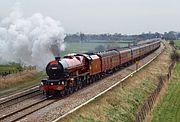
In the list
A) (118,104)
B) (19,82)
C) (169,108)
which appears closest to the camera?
(118,104)

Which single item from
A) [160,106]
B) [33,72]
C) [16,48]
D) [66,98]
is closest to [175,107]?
[160,106]

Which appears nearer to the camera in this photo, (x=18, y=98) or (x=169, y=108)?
(x=18, y=98)

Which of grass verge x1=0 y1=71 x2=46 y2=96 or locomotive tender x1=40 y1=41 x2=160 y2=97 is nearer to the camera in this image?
locomotive tender x1=40 y1=41 x2=160 y2=97

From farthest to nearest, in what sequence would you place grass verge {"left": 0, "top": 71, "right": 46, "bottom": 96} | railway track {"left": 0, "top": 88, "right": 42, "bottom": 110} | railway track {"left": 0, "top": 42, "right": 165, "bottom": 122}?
1. grass verge {"left": 0, "top": 71, "right": 46, "bottom": 96}
2. railway track {"left": 0, "top": 88, "right": 42, "bottom": 110}
3. railway track {"left": 0, "top": 42, "right": 165, "bottom": 122}

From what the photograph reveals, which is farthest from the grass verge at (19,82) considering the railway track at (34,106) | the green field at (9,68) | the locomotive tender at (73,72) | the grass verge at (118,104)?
the grass verge at (118,104)

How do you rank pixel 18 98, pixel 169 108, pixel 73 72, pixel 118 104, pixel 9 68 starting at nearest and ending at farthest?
1. pixel 118 104
2. pixel 18 98
3. pixel 73 72
4. pixel 169 108
5. pixel 9 68

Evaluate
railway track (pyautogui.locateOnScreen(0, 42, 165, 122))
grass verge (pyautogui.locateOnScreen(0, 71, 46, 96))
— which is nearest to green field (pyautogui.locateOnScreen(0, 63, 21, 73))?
grass verge (pyautogui.locateOnScreen(0, 71, 46, 96))

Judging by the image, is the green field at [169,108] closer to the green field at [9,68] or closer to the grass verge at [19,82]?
the grass verge at [19,82]

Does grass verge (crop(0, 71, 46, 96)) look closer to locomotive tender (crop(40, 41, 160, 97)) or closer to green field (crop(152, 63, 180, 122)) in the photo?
locomotive tender (crop(40, 41, 160, 97))

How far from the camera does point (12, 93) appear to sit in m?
35.2

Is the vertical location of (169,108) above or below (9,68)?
below

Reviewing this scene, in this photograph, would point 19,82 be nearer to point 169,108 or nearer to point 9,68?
point 9,68

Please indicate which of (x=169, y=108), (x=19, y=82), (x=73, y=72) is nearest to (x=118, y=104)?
(x=73, y=72)

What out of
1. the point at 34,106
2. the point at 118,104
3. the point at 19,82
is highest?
the point at 34,106
